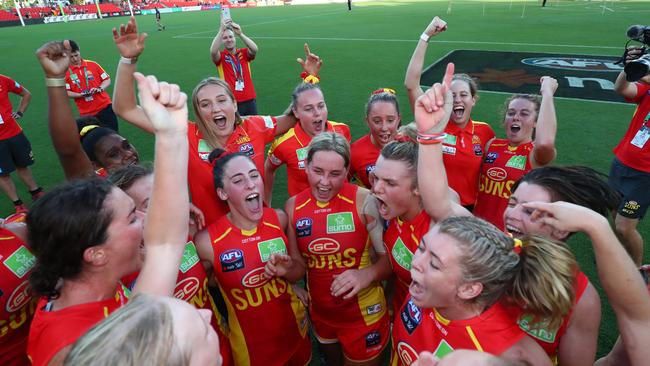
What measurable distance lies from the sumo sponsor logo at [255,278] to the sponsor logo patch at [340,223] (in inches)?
23.8

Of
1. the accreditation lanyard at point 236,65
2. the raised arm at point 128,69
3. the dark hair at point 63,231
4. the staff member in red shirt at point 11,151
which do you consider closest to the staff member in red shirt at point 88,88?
the staff member in red shirt at point 11,151

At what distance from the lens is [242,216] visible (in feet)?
9.75

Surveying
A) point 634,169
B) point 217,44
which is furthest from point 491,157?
point 217,44

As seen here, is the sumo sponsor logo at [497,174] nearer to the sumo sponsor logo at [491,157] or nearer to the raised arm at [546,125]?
the sumo sponsor logo at [491,157]

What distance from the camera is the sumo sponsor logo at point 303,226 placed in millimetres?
3139

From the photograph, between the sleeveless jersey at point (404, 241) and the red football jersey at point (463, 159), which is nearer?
the sleeveless jersey at point (404, 241)

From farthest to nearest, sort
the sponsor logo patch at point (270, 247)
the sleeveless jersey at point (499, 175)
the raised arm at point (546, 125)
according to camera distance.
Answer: the sleeveless jersey at point (499, 175)
the raised arm at point (546, 125)
the sponsor logo patch at point (270, 247)

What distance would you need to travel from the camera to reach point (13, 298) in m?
2.31

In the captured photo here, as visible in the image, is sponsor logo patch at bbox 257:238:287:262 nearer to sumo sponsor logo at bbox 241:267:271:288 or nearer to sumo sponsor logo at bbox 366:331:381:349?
sumo sponsor logo at bbox 241:267:271:288

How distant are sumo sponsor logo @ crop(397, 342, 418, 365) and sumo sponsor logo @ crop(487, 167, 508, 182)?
233cm

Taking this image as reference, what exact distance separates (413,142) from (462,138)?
1485 mm

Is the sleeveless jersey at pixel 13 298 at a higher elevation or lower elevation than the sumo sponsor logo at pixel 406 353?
higher

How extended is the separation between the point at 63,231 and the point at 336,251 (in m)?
1.87

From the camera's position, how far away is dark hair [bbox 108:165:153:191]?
2732 millimetres
